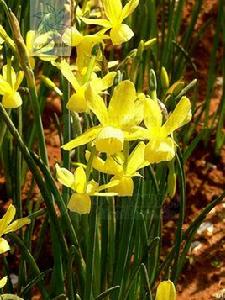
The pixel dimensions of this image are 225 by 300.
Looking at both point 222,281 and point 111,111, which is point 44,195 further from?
point 222,281

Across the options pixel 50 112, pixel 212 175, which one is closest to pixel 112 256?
pixel 212 175

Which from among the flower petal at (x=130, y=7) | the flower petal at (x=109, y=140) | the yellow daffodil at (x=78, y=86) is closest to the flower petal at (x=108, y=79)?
the yellow daffodil at (x=78, y=86)

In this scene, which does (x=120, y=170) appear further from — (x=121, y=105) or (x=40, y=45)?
(x=40, y=45)

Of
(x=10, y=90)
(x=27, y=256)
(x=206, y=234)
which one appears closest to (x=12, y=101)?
(x=10, y=90)

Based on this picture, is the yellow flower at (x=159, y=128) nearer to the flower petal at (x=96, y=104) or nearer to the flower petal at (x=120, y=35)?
the flower petal at (x=96, y=104)

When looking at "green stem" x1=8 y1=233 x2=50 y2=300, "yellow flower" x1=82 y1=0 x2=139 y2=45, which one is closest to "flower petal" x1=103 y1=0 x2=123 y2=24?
"yellow flower" x1=82 y1=0 x2=139 y2=45

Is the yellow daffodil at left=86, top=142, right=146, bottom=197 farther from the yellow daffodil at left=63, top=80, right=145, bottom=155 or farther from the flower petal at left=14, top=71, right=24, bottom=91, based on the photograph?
the flower petal at left=14, top=71, right=24, bottom=91
